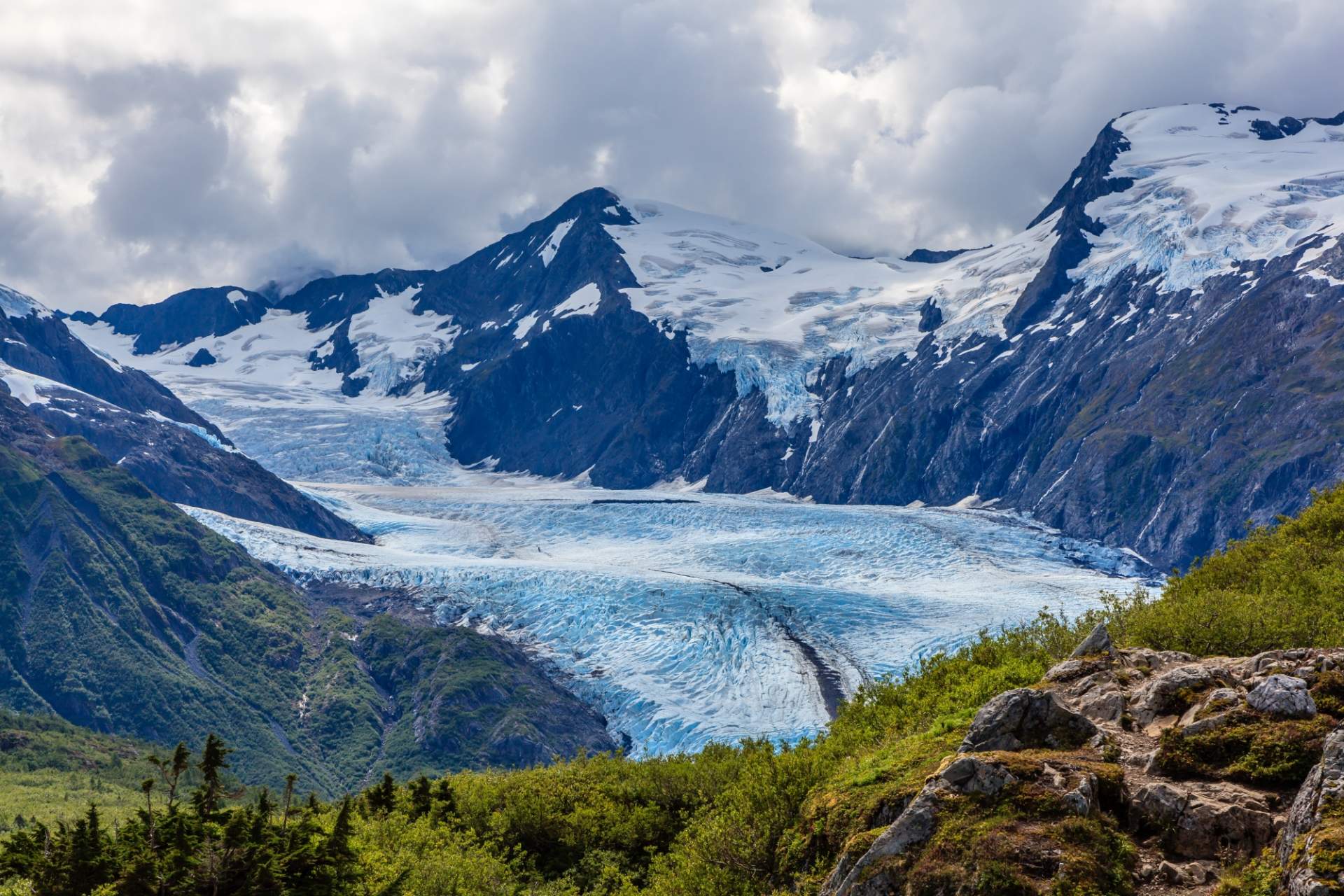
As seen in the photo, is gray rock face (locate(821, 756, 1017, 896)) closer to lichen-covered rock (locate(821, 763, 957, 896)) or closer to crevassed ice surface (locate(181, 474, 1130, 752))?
lichen-covered rock (locate(821, 763, 957, 896))

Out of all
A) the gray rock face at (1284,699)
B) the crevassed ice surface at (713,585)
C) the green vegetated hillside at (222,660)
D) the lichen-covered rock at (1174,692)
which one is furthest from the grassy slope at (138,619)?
the gray rock face at (1284,699)

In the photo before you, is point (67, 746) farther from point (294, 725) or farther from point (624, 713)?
point (624, 713)

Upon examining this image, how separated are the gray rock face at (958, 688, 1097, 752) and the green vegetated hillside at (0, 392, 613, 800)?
7797cm

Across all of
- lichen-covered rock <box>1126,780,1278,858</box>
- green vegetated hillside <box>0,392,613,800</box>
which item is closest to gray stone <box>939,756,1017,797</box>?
lichen-covered rock <box>1126,780,1278,858</box>

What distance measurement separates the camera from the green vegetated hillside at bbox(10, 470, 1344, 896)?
1852cm

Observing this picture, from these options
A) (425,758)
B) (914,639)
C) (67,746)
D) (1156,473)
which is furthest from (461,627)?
(1156,473)

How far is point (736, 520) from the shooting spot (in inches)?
5605

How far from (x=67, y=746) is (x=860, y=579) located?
235ft

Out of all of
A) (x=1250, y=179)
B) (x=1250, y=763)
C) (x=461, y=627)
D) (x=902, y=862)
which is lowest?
(x=461, y=627)

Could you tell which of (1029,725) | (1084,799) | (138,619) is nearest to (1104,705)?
(1029,725)

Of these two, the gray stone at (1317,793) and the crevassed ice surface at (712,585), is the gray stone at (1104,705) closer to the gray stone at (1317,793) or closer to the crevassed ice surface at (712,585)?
the gray stone at (1317,793)

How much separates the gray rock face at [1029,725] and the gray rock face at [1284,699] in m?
2.73

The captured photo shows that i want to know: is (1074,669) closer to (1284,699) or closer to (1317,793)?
(1284,699)

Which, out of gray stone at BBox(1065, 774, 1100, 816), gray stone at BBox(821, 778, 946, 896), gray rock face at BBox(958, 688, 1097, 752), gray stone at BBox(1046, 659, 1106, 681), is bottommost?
gray stone at BBox(821, 778, 946, 896)
